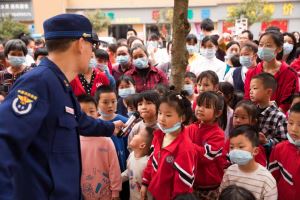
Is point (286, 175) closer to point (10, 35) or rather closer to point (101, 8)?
point (10, 35)

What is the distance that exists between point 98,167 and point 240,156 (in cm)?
119

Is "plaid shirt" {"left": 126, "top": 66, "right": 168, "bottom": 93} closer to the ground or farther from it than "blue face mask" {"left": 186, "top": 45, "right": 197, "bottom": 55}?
closer to the ground

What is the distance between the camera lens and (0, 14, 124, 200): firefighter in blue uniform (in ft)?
4.93

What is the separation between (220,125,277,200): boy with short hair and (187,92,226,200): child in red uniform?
0.10 meters

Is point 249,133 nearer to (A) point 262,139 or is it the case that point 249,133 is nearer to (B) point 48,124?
(A) point 262,139

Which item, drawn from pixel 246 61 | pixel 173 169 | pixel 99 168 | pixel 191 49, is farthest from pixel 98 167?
pixel 191 49

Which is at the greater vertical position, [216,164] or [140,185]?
[216,164]

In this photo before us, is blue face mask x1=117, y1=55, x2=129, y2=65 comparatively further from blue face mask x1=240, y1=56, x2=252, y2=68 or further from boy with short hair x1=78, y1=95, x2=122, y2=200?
boy with short hair x1=78, y1=95, x2=122, y2=200

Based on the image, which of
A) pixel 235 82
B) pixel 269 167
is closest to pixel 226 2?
pixel 235 82

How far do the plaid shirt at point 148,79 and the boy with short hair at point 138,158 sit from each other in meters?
1.49

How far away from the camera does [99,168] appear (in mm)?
2725

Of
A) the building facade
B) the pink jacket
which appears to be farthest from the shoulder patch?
the building facade

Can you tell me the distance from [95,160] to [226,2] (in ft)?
86.3

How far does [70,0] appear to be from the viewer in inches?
1108
